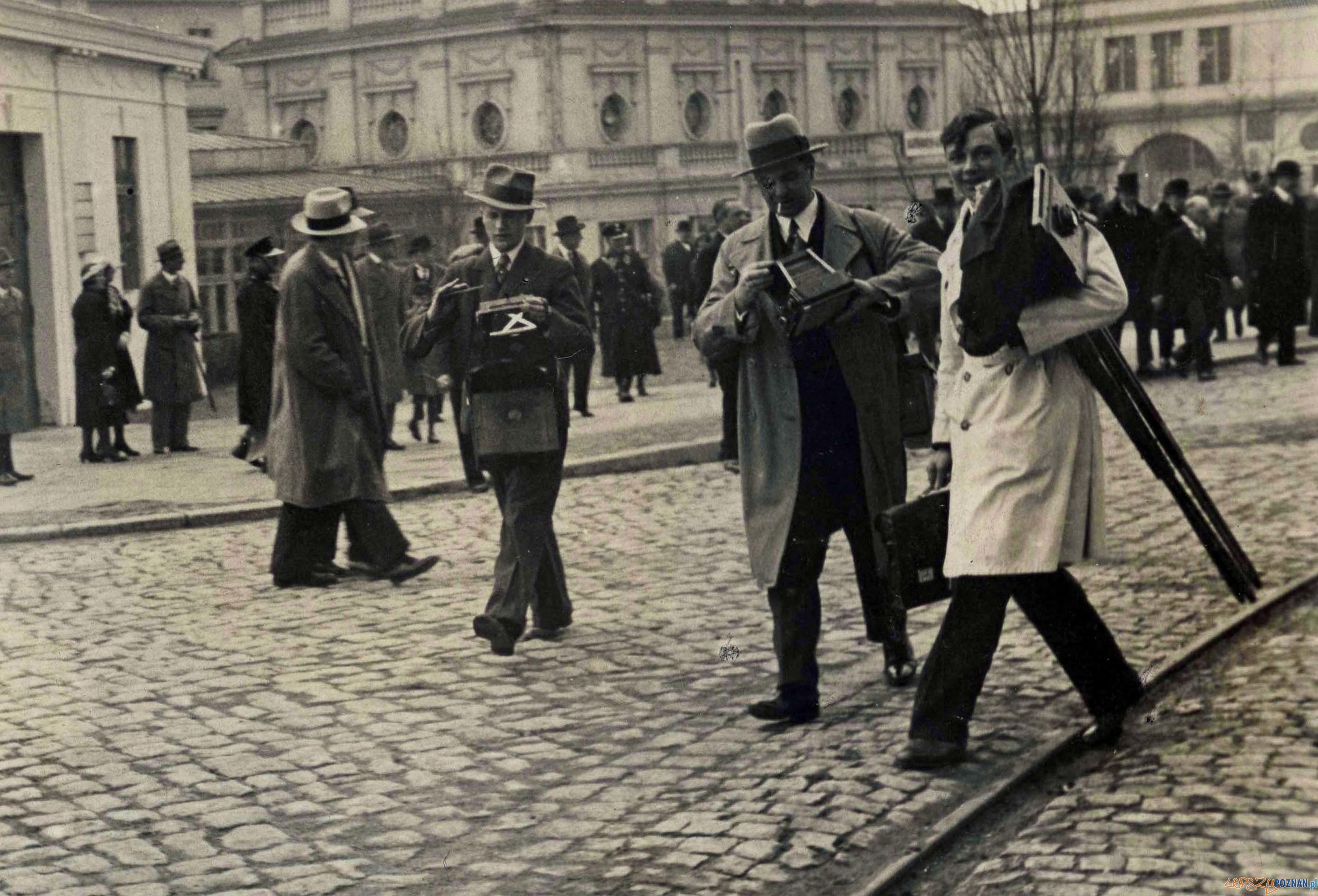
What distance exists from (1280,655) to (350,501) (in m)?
5.03

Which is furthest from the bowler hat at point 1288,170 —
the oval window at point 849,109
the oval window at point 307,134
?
the oval window at point 849,109

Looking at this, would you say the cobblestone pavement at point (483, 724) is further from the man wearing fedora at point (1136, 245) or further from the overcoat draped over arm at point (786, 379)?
the man wearing fedora at point (1136, 245)

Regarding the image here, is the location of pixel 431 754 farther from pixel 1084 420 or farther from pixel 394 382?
pixel 394 382

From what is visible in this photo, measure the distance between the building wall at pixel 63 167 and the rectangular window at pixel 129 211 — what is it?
0.10 metres

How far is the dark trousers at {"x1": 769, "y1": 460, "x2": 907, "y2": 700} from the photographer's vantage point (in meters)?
6.75

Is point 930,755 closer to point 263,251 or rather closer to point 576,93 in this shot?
point 263,251

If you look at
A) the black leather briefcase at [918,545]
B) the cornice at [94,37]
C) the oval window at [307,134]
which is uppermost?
the oval window at [307,134]

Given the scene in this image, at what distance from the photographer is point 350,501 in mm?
10453

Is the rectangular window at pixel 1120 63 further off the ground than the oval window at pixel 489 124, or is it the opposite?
the rectangular window at pixel 1120 63

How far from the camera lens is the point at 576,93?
49875mm

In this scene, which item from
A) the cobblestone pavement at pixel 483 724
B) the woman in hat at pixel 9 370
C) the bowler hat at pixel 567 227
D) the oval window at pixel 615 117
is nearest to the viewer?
the cobblestone pavement at pixel 483 724

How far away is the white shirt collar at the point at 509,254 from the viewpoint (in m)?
8.57

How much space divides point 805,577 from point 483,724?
127cm

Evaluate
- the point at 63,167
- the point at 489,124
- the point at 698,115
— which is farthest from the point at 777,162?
the point at 698,115
